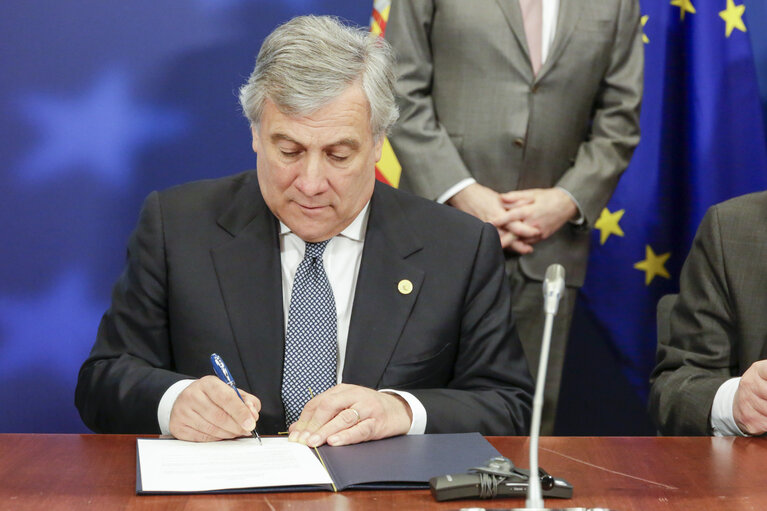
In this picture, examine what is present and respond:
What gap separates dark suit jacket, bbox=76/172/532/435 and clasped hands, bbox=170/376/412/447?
29 centimetres

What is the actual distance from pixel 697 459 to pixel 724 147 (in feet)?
7.51

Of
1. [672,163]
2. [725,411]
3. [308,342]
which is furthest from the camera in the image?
[672,163]

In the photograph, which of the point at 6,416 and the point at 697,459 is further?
the point at 6,416

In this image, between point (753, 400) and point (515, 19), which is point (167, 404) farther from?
point (515, 19)

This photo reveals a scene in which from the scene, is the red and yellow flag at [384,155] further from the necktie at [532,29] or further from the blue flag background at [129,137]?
the necktie at [532,29]

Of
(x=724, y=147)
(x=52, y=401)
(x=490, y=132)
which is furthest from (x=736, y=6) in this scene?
(x=52, y=401)

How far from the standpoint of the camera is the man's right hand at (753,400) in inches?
89.4

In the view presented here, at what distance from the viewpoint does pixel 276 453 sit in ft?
6.52

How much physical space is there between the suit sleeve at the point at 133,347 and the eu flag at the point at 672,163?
226 centimetres

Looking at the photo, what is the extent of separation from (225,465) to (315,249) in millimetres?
853

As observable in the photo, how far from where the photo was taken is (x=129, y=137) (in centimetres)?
416

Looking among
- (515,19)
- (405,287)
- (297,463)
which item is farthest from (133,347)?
(515,19)

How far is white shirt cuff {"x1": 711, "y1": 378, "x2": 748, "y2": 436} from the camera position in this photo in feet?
7.86

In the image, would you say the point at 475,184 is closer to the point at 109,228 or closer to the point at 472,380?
the point at 472,380
